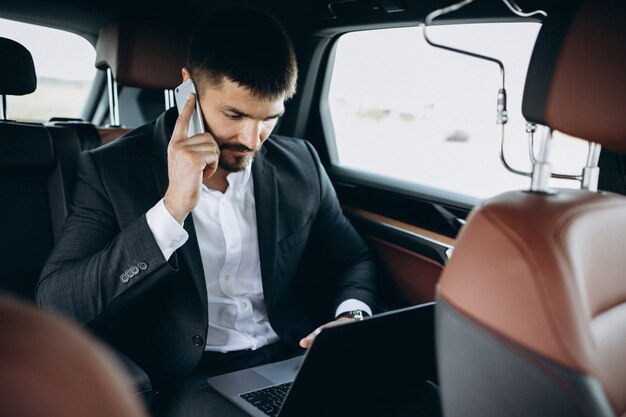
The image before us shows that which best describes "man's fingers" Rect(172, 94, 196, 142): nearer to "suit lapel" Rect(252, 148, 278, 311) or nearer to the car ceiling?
"suit lapel" Rect(252, 148, 278, 311)

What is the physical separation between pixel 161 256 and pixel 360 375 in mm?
544

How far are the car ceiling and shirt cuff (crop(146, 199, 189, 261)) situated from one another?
0.83 meters

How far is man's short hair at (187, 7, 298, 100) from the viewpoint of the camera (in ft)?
4.94

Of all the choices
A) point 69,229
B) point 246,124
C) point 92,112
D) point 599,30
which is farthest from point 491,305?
point 92,112

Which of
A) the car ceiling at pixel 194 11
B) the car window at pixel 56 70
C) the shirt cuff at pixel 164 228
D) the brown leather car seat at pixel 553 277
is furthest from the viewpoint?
the car window at pixel 56 70

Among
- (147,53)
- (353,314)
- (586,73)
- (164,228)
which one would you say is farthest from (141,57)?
(586,73)

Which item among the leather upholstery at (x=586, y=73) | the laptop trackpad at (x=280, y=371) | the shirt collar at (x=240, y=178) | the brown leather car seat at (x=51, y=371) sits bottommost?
the laptop trackpad at (x=280, y=371)

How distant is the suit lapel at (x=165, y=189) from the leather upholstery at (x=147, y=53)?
1.12 feet

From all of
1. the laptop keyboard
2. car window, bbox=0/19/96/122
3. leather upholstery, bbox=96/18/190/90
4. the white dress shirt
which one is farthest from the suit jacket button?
car window, bbox=0/19/96/122

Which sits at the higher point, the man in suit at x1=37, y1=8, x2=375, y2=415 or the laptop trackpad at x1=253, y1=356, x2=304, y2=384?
the man in suit at x1=37, y1=8, x2=375, y2=415

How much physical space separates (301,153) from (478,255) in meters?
1.06

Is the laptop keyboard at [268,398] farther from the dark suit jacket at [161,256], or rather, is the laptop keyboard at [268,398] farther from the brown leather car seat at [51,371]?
the brown leather car seat at [51,371]

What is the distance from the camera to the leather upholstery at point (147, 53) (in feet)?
6.17

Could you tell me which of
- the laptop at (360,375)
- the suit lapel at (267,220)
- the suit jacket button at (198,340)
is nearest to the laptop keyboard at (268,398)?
the laptop at (360,375)
